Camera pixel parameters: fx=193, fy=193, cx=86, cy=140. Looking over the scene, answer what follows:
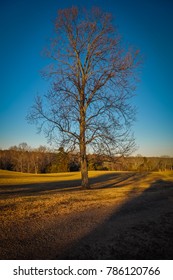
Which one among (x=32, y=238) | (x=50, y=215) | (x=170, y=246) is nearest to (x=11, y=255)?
(x=32, y=238)

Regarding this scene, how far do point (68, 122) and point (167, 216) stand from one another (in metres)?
8.99

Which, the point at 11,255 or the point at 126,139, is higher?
the point at 126,139

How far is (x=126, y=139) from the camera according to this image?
13305 millimetres

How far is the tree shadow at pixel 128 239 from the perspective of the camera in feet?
12.8

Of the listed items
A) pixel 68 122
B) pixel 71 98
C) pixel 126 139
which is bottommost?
pixel 126 139

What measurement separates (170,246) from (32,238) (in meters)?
3.17

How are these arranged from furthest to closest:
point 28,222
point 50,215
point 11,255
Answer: point 50,215 → point 28,222 → point 11,255

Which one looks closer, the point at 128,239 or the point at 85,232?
the point at 128,239

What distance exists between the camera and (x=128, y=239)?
4.62 meters

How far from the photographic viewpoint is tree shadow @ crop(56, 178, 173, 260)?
3.91 metres

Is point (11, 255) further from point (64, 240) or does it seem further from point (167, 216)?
point (167, 216)
